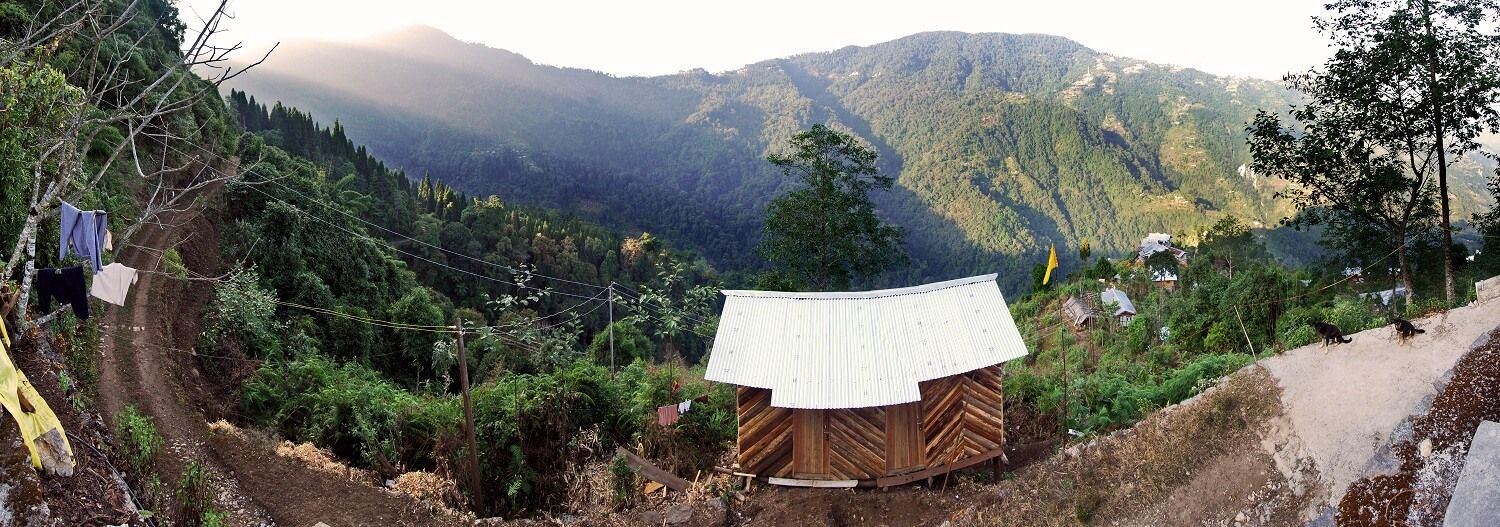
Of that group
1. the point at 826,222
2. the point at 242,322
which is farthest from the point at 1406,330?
the point at 242,322

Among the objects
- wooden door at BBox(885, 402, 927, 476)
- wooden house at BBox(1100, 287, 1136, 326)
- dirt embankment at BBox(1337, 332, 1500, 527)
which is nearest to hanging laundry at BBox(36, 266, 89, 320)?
wooden door at BBox(885, 402, 927, 476)

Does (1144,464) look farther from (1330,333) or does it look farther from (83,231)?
(83,231)

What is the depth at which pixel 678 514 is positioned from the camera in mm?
12477

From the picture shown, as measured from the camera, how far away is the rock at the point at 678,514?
12.4 meters

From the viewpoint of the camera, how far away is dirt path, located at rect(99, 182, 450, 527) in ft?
37.4

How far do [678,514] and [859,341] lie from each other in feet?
14.5

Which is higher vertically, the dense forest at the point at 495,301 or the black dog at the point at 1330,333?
the black dog at the point at 1330,333

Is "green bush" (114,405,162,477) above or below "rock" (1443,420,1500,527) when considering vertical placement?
below

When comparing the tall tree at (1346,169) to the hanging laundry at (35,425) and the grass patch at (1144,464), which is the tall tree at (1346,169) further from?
the hanging laundry at (35,425)

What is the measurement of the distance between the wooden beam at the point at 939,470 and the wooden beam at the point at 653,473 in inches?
142

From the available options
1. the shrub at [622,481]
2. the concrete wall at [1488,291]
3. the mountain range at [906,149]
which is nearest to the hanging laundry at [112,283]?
the shrub at [622,481]

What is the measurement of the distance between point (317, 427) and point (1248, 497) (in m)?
15.3

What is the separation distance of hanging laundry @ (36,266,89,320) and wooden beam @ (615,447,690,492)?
353 inches

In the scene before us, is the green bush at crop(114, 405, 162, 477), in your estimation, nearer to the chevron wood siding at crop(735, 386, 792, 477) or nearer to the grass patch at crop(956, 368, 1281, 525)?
the chevron wood siding at crop(735, 386, 792, 477)
